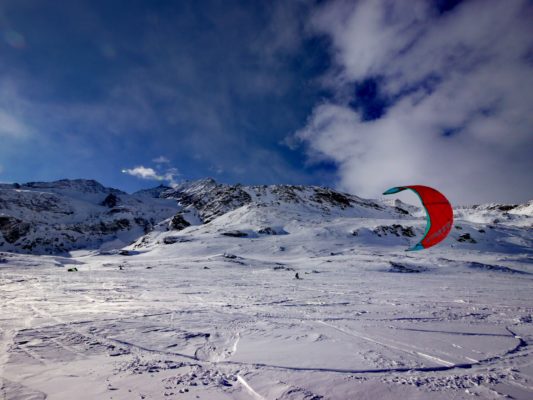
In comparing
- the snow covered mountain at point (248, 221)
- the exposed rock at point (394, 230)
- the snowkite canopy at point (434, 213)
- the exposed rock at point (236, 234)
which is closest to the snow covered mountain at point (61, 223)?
the snow covered mountain at point (248, 221)

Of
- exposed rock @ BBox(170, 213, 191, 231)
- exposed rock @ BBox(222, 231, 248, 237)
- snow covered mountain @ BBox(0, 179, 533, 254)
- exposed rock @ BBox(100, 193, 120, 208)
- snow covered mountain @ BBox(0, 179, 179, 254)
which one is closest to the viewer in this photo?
snow covered mountain @ BBox(0, 179, 533, 254)

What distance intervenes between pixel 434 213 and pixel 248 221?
45.9m

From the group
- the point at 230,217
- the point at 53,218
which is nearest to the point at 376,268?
the point at 230,217

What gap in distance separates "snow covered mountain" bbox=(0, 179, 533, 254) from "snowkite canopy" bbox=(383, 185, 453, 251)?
30.9 m

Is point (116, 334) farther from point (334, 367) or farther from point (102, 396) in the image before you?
point (334, 367)

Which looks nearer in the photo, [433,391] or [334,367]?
[433,391]

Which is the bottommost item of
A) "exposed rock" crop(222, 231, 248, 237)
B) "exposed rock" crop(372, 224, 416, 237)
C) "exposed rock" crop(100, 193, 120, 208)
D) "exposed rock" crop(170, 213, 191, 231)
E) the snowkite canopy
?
the snowkite canopy

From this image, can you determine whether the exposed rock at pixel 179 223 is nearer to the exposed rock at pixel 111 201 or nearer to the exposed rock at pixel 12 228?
the exposed rock at pixel 12 228

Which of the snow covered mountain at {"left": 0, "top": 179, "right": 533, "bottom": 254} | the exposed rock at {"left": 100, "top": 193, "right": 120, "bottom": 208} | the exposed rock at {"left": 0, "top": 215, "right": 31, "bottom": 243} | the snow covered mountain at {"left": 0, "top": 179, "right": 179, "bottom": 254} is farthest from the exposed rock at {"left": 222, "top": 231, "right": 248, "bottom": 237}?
A: the exposed rock at {"left": 100, "top": 193, "right": 120, "bottom": 208}

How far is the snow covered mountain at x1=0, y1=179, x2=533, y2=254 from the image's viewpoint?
48375 mm

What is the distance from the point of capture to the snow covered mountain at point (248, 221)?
159 ft

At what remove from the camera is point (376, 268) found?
1040 inches

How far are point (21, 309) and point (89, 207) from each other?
153757 mm

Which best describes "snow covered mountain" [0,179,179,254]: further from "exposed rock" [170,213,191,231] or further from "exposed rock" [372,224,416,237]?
"exposed rock" [372,224,416,237]
